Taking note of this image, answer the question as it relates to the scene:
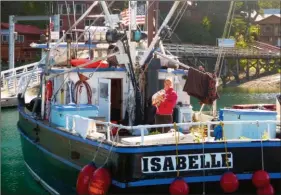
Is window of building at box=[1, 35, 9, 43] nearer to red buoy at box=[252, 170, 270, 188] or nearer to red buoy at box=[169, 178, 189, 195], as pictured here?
red buoy at box=[169, 178, 189, 195]

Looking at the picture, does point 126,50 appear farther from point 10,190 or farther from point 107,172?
point 10,190

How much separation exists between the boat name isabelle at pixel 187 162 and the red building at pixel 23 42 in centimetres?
4421

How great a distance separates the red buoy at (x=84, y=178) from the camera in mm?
11062

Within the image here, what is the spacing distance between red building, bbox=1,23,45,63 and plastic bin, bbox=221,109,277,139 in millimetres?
42876

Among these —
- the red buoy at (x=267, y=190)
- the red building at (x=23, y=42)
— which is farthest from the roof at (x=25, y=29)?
the red buoy at (x=267, y=190)

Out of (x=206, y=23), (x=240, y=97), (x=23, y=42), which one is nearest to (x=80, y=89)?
(x=240, y=97)

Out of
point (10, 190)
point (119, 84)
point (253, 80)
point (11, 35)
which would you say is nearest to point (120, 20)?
point (119, 84)

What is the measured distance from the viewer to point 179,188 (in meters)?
10.4

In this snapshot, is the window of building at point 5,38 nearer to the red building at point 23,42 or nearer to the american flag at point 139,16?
the red building at point 23,42

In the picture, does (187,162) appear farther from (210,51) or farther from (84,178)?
(210,51)

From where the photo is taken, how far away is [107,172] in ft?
35.6

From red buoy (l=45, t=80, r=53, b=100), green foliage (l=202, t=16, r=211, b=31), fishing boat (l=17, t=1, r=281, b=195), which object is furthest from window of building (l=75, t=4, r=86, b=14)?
red buoy (l=45, t=80, r=53, b=100)

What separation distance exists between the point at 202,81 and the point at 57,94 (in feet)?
14.4

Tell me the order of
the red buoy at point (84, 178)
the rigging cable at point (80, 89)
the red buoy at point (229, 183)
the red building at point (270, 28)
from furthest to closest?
the red building at point (270, 28) → the rigging cable at point (80, 89) → the red buoy at point (84, 178) → the red buoy at point (229, 183)
